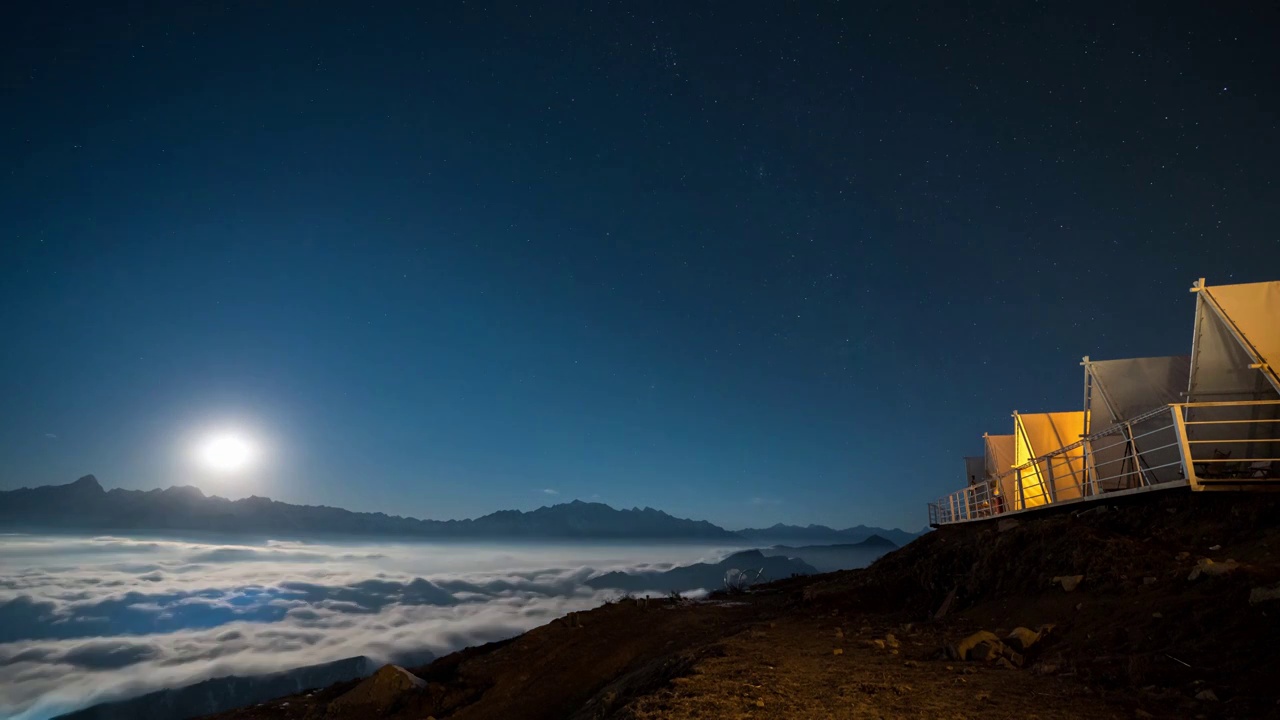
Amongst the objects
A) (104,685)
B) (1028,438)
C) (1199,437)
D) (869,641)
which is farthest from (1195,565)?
(104,685)

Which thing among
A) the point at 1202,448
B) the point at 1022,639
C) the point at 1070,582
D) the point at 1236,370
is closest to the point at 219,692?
the point at 1022,639

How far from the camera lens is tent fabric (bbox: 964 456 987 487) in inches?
1385

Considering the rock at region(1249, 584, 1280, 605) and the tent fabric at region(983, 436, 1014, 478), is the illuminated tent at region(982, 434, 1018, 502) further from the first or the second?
the rock at region(1249, 584, 1280, 605)

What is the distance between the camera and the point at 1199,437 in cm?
1445

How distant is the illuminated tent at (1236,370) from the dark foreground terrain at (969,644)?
4079 mm

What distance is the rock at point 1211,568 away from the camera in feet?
25.2

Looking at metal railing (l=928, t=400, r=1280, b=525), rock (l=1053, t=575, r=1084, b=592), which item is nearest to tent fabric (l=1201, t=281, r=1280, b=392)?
metal railing (l=928, t=400, r=1280, b=525)

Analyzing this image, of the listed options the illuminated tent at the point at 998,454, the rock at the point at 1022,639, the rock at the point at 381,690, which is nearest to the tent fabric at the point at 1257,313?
the rock at the point at 1022,639

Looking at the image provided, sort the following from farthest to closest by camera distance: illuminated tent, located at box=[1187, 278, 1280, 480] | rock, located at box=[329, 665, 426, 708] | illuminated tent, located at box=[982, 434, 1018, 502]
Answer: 1. illuminated tent, located at box=[982, 434, 1018, 502]
2. rock, located at box=[329, 665, 426, 708]
3. illuminated tent, located at box=[1187, 278, 1280, 480]

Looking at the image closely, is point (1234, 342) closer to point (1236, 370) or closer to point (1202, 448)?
point (1236, 370)

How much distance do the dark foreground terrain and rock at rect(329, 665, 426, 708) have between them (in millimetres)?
37

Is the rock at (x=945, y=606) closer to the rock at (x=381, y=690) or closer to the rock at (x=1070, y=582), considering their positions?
the rock at (x=1070, y=582)

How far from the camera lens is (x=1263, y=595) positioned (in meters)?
6.61

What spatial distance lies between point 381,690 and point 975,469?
1398 inches
